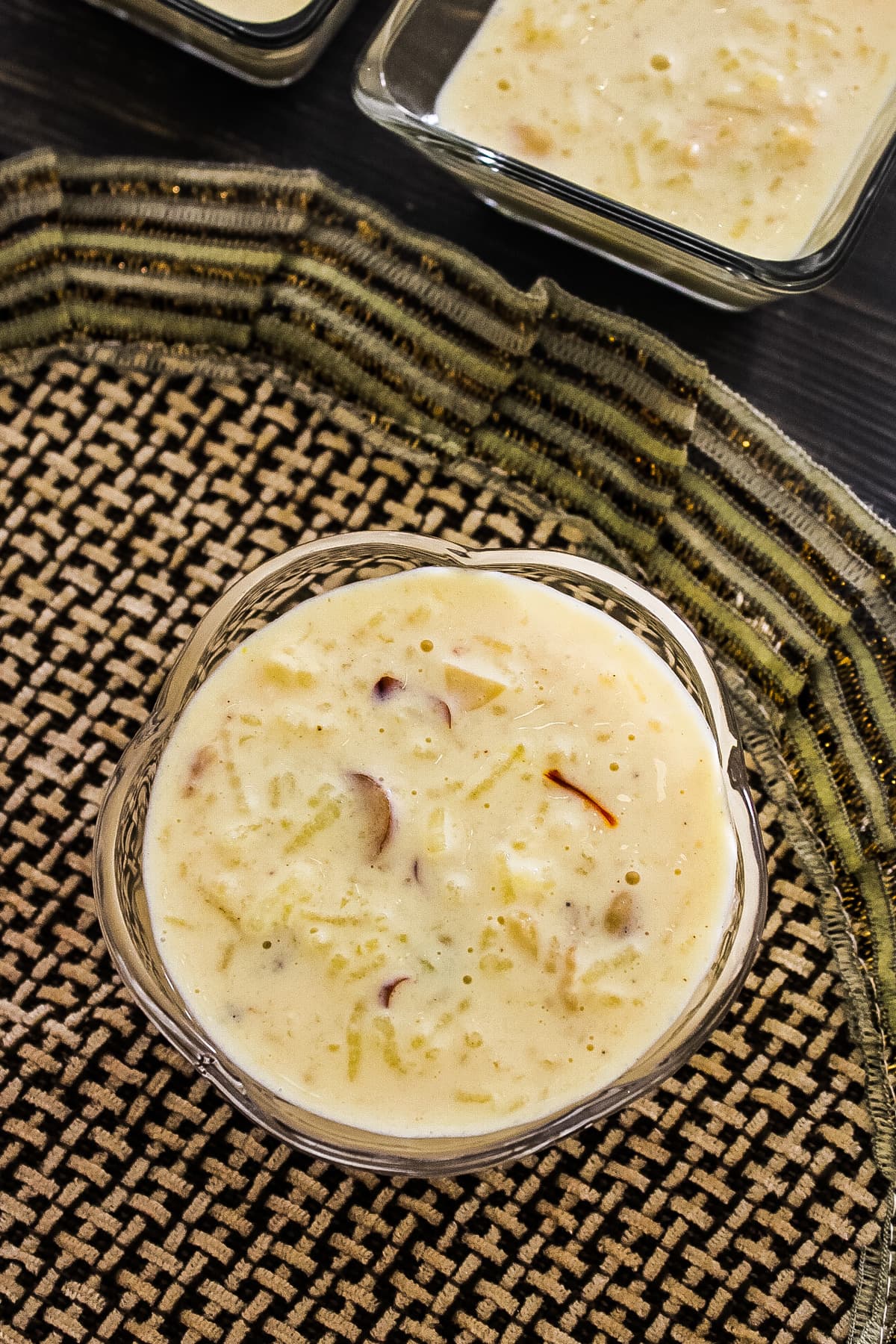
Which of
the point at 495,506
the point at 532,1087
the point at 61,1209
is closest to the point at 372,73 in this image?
the point at 495,506

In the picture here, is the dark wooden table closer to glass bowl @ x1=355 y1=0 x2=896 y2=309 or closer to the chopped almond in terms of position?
glass bowl @ x1=355 y1=0 x2=896 y2=309

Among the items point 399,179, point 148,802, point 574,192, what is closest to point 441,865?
point 148,802

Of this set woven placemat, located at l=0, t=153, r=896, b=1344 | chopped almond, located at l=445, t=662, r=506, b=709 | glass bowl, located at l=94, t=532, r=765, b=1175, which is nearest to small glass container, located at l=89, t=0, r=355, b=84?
woven placemat, located at l=0, t=153, r=896, b=1344

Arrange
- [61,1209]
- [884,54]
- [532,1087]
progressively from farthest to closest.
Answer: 1. [884,54]
2. [61,1209]
3. [532,1087]

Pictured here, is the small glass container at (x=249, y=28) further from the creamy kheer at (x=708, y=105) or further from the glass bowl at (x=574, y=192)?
the creamy kheer at (x=708, y=105)

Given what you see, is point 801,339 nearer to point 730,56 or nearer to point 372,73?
point 730,56
